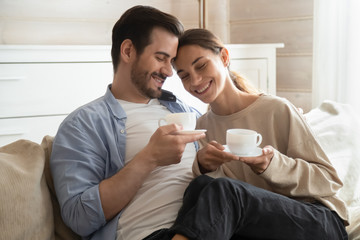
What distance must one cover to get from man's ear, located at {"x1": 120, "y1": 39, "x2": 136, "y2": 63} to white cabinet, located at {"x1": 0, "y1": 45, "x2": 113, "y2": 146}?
27.7 inches

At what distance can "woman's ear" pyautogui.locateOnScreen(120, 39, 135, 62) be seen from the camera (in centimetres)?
170

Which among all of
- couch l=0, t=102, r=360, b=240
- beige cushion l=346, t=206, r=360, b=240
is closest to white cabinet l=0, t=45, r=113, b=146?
couch l=0, t=102, r=360, b=240

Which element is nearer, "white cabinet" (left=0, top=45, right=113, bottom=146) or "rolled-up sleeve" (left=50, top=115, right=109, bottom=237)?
"rolled-up sleeve" (left=50, top=115, right=109, bottom=237)

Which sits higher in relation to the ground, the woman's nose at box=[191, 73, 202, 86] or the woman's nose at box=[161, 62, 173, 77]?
the woman's nose at box=[161, 62, 173, 77]

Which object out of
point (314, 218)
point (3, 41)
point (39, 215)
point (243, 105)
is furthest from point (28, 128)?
point (314, 218)

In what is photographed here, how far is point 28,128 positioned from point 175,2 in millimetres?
1648

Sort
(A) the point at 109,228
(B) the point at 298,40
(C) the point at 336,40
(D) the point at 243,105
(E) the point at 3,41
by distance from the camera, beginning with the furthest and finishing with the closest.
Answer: (B) the point at 298,40, (C) the point at 336,40, (E) the point at 3,41, (D) the point at 243,105, (A) the point at 109,228

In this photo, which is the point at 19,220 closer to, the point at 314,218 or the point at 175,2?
the point at 314,218

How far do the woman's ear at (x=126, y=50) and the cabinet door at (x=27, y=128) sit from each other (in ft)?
2.69

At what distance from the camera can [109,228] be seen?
138 cm

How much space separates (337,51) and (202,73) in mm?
1782

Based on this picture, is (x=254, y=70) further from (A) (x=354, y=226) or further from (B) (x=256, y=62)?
(A) (x=354, y=226)

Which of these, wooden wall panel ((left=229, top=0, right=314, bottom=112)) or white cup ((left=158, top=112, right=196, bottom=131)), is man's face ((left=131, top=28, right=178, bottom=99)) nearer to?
white cup ((left=158, top=112, right=196, bottom=131))

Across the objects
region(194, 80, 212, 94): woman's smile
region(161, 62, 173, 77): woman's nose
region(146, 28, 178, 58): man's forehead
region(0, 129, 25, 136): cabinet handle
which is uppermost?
region(146, 28, 178, 58): man's forehead
